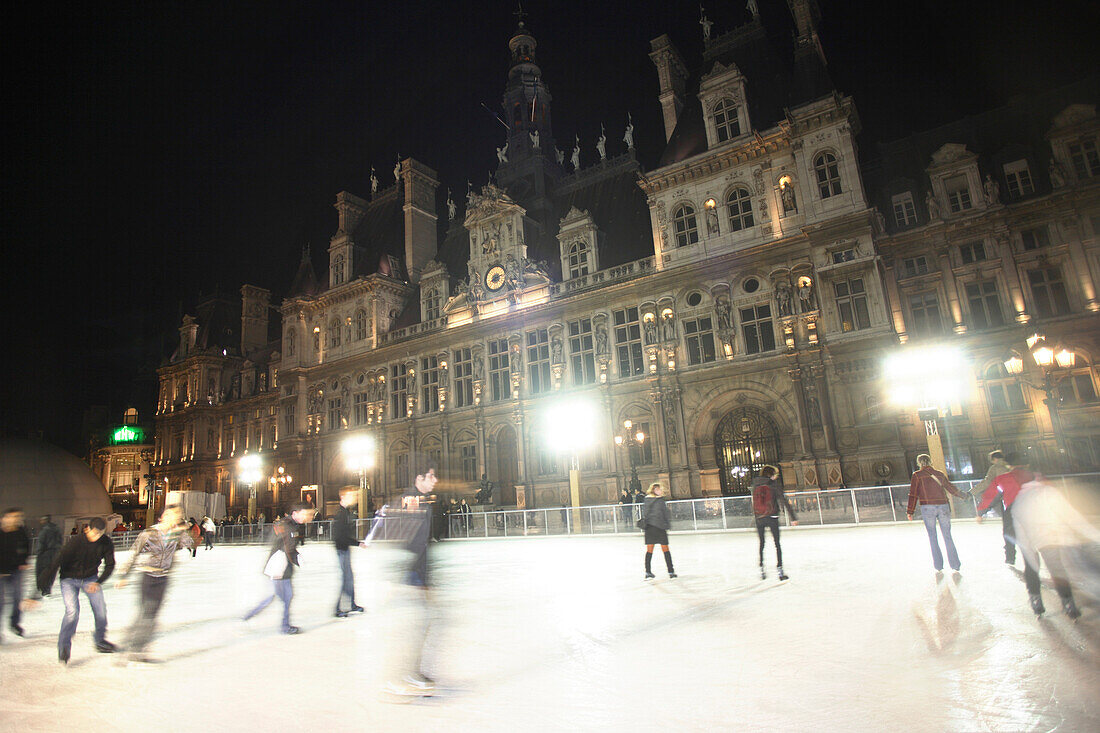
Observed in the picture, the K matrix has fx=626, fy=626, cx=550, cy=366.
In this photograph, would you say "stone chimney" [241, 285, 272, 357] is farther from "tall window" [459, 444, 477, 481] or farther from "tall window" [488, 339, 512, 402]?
"tall window" [488, 339, 512, 402]

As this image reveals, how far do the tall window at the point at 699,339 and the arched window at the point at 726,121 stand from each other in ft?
30.1

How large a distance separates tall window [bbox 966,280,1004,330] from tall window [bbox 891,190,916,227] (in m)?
4.19

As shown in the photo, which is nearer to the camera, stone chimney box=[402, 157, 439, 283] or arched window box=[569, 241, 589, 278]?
arched window box=[569, 241, 589, 278]

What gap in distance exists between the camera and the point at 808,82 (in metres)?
29.2

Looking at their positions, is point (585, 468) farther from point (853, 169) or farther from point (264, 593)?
point (264, 593)

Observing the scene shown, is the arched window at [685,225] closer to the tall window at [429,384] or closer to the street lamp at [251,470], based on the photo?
the tall window at [429,384]

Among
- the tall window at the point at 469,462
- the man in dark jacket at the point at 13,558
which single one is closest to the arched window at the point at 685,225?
the tall window at the point at 469,462

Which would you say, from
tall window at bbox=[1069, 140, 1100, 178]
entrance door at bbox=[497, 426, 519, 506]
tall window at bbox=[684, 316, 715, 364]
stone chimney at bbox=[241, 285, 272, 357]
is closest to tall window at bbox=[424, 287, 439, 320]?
entrance door at bbox=[497, 426, 519, 506]

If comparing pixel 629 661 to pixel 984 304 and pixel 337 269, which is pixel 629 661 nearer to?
pixel 984 304

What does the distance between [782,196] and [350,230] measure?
34.0 m

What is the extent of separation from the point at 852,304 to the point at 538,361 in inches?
643

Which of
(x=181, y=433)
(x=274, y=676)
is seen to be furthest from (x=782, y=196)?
(x=181, y=433)

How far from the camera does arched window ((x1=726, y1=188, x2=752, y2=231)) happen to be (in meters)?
30.1

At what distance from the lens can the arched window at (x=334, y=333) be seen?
4600cm
